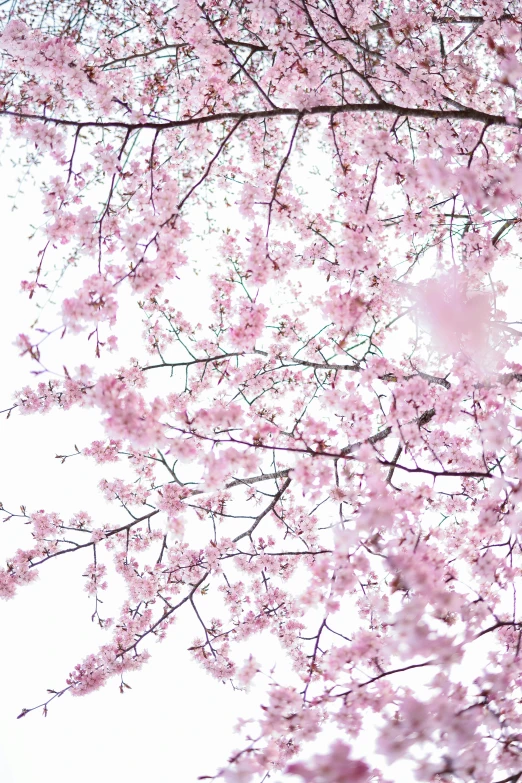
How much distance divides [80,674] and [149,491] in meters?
1.79

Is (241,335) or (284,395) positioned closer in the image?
(241,335)

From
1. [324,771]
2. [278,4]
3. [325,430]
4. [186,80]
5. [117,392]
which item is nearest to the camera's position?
[324,771]

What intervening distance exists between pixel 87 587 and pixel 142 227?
12.6 ft

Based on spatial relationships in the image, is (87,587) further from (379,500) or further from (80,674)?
(379,500)

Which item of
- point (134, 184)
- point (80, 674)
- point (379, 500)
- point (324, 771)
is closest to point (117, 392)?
point (379, 500)

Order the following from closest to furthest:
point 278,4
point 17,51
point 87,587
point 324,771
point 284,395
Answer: point 324,771
point 17,51
point 278,4
point 87,587
point 284,395

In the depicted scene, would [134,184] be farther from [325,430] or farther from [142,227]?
[325,430]

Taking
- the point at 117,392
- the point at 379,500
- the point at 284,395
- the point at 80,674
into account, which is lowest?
the point at 379,500

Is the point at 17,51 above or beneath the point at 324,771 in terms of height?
above

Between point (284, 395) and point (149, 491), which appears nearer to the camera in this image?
point (149, 491)

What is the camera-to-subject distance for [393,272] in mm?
4926

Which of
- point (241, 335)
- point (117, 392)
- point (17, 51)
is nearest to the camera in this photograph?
point (117, 392)

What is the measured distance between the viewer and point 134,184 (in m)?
3.73

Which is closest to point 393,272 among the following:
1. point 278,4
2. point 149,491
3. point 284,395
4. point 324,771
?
point 284,395
